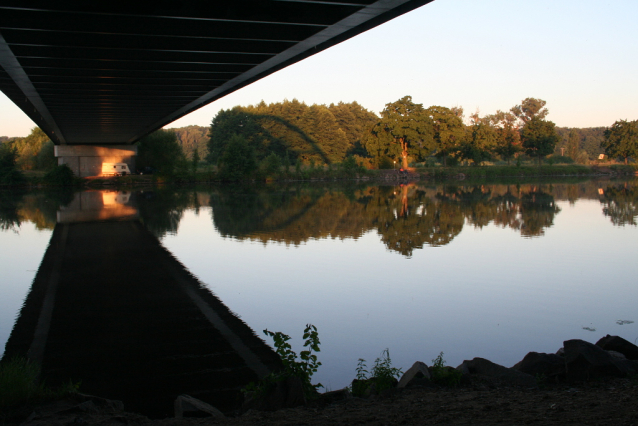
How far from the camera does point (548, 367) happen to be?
5.23 metres

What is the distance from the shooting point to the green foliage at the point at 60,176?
5388 cm

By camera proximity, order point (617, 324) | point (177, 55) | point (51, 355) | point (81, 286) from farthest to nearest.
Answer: point (177, 55), point (81, 286), point (617, 324), point (51, 355)

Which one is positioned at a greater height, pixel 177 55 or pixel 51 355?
pixel 177 55

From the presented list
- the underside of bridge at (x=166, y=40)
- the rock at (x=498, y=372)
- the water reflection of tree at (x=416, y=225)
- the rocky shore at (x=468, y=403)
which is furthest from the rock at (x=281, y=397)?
the water reflection of tree at (x=416, y=225)

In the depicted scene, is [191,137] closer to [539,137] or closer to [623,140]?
[539,137]

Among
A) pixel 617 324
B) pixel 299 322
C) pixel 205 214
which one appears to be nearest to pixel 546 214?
pixel 205 214

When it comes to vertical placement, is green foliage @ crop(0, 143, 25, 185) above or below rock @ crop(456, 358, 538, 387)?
above

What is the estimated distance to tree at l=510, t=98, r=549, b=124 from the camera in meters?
90.0

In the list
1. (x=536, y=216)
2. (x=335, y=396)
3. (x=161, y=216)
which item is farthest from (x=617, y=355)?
(x=161, y=216)

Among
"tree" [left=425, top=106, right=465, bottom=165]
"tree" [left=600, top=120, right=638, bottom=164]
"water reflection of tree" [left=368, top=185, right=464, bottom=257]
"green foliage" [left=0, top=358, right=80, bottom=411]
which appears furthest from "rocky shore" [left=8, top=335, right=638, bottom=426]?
"tree" [left=600, top=120, right=638, bottom=164]

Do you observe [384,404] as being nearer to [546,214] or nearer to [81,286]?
[81,286]

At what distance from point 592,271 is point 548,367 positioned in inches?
261

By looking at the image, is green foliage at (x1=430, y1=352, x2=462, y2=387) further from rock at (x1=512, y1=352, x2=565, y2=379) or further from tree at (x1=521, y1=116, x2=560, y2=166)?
tree at (x1=521, y1=116, x2=560, y2=166)

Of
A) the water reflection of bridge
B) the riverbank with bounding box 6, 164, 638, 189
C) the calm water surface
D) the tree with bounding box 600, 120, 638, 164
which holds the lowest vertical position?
the water reflection of bridge
